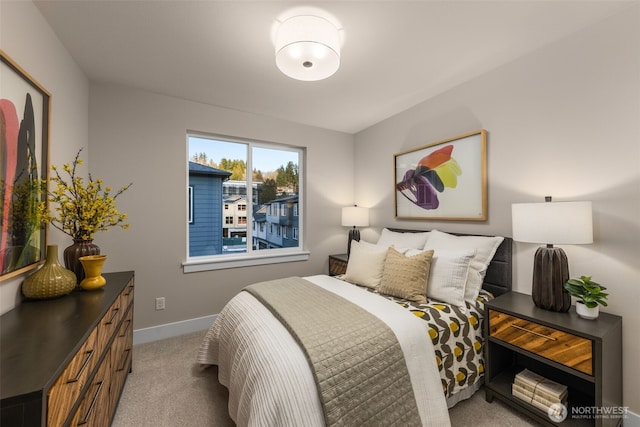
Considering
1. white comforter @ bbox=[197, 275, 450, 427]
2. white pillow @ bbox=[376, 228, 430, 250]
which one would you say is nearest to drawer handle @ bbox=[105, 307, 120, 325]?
white comforter @ bbox=[197, 275, 450, 427]

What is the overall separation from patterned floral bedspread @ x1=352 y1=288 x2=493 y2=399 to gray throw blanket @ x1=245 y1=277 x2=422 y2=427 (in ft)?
1.24

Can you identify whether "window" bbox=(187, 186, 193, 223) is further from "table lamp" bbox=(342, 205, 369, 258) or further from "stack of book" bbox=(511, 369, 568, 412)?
"stack of book" bbox=(511, 369, 568, 412)

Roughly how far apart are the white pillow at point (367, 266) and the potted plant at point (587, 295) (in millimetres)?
1201

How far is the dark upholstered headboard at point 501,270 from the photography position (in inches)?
83.7

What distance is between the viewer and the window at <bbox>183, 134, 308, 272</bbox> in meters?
3.02

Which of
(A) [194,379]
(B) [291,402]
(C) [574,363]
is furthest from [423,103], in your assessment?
(A) [194,379]

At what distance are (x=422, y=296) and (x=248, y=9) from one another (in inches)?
86.2

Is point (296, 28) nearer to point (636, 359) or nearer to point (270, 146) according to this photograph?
point (270, 146)

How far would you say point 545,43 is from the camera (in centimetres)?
193

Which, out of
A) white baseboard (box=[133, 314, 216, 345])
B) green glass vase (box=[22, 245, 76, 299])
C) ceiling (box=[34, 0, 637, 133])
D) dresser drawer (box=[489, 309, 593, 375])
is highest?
ceiling (box=[34, 0, 637, 133])

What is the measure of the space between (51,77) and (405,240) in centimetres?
306

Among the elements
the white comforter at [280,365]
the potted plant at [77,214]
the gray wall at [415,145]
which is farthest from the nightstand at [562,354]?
the potted plant at [77,214]

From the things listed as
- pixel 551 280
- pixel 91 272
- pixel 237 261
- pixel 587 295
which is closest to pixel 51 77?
pixel 91 272

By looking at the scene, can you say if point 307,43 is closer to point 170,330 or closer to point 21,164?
point 21,164
